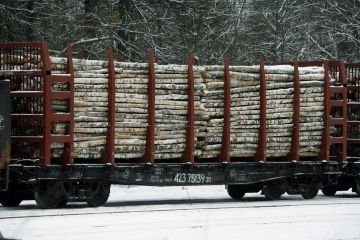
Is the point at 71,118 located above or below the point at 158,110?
below

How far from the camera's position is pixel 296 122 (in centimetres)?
2389

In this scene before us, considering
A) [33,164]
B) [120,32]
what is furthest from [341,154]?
[120,32]

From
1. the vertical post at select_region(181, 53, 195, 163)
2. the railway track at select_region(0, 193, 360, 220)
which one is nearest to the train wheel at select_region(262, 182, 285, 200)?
the railway track at select_region(0, 193, 360, 220)

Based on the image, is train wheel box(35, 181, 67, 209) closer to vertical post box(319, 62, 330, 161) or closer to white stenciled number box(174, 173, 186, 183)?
white stenciled number box(174, 173, 186, 183)

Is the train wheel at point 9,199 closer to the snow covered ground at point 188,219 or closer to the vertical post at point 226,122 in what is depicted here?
the snow covered ground at point 188,219

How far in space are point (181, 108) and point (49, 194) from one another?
11.8 feet

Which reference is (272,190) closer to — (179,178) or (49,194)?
(179,178)

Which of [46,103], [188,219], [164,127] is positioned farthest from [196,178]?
[188,219]

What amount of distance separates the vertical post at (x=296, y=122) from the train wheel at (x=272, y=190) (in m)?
0.71

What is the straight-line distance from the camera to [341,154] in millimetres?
25141

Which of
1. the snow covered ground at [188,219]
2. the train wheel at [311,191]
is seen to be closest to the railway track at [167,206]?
the snow covered ground at [188,219]

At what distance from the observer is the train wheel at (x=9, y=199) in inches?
848

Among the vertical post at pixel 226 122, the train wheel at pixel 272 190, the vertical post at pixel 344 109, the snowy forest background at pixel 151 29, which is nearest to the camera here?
the vertical post at pixel 226 122

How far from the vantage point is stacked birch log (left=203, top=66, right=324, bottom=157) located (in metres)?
22.9
